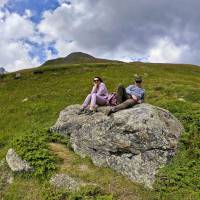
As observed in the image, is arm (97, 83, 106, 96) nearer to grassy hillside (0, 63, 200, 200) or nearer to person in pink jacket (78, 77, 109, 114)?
person in pink jacket (78, 77, 109, 114)

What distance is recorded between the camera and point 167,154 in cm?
1764

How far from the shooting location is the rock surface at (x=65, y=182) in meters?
16.8

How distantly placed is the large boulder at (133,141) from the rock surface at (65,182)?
1.92 m

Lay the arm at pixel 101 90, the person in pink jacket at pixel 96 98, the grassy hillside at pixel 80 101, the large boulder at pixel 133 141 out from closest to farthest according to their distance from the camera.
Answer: the grassy hillside at pixel 80 101, the large boulder at pixel 133 141, the person in pink jacket at pixel 96 98, the arm at pixel 101 90

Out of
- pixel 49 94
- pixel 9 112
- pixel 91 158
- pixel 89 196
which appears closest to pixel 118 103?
pixel 91 158

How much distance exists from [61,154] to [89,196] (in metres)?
4.14

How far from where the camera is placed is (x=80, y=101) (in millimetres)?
36688

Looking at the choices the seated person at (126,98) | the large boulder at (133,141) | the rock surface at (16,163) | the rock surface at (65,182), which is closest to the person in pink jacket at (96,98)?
the seated person at (126,98)

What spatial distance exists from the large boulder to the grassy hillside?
1.44ft

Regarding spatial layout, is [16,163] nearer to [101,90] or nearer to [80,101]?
[101,90]

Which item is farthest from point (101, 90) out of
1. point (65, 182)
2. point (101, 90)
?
point (65, 182)

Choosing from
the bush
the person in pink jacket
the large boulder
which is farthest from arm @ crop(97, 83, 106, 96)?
the bush

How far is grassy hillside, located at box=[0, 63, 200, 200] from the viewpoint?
16469mm

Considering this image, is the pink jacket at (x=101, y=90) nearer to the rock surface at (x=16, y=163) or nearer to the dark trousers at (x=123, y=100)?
the dark trousers at (x=123, y=100)
